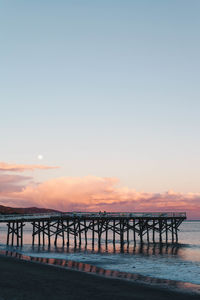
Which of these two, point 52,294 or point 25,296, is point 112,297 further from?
point 25,296

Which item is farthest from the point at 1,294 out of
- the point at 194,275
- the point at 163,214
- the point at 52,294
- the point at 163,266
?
the point at 163,214

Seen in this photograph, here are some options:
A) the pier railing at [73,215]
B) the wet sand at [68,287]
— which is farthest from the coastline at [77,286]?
the pier railing at [73,215]

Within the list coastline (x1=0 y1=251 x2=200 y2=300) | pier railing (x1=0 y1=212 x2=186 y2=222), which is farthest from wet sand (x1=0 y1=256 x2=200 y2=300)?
pier railing (x1=0 y1=212 x2=186 y2=222)

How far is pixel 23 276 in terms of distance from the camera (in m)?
21.2

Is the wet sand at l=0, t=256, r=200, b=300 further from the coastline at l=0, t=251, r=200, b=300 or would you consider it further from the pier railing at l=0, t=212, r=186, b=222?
the pier railing at l=0, t=212, r=186, b=222

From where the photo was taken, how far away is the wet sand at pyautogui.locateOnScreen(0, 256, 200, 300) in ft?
53.5

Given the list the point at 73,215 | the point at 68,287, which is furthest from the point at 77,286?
the point at 73,215

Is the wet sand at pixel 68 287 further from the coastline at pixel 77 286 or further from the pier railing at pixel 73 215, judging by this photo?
the pier railing at pixel 73 215

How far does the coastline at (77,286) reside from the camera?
54.4 feet

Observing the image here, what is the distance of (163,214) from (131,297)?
40.8 metres

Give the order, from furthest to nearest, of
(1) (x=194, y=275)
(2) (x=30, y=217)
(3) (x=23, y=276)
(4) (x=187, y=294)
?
(2) (x=30, y=217) → (1) (x=194, y=275) → (3) (x=23, y=276) → (4) (x=187, y=294)

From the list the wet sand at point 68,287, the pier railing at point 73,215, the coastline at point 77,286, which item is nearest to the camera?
the wet sand at point 68,287

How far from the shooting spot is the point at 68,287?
727 inches

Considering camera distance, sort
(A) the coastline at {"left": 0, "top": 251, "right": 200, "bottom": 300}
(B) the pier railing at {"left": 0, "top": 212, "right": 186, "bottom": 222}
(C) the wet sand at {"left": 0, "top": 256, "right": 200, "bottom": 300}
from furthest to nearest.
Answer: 1. (B) the pier railing at {"left": 0, "top": 212, "right": 186, "bottom": 222}
2. (A) the coastline at {"left": 0, "top": 251, "right": 200, "bottom": 300}
3. (C) the wet sand at {"left": 0, "top": 256, "right": 200, "bottom": 300}
